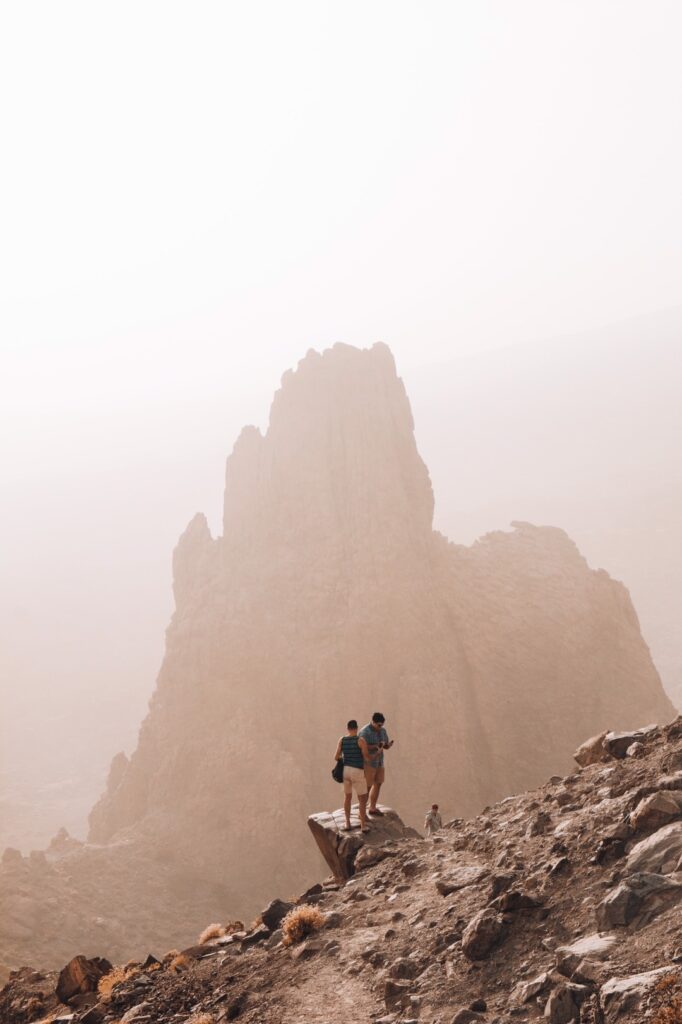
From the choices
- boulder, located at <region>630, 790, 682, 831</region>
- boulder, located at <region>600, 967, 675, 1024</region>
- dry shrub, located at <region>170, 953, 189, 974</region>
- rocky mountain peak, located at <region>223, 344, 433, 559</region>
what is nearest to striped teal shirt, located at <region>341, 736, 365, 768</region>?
dry shrub, located at <region>170, 953, 189, 974</region>

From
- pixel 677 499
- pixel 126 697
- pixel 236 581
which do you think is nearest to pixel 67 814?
pixel 126 697

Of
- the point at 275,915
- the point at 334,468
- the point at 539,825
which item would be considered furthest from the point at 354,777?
the point at 334,468

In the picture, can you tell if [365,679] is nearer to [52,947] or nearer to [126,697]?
[52,947]

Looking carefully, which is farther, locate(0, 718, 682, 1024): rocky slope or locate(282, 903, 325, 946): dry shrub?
locate(282, 903, 325, 946): dry shrub

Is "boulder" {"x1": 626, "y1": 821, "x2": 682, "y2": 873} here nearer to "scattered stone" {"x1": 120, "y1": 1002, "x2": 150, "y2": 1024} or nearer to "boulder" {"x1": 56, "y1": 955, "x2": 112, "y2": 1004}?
"scattered stone" {"x1": 120, "y1": 1002, "x2": 150, "y2": 1024}

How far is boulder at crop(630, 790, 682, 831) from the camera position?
11602mm

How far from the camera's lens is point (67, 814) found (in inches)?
3184

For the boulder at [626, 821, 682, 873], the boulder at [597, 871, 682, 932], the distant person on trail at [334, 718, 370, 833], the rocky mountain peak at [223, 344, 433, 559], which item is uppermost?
the rocky mountain peak at [223, 344, 433, 559]

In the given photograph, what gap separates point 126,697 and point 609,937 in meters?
106

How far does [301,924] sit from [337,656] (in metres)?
31.5

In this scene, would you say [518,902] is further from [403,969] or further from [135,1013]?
[135,1013]

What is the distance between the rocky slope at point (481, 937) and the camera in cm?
918

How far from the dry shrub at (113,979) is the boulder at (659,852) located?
32.1 ft

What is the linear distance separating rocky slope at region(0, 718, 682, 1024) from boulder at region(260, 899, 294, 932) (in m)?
0.04
